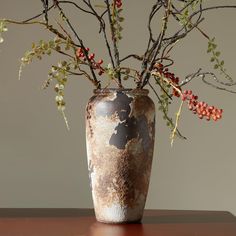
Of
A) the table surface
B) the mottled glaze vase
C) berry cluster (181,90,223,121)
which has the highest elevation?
berry cluster (181,90,223,121)

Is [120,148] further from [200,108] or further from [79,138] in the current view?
[79,138]

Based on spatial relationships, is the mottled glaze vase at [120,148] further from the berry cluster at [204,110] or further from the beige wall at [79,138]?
the beige wall at [79,138]

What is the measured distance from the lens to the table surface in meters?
1.08

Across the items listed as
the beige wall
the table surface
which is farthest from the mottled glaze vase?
the beige wall

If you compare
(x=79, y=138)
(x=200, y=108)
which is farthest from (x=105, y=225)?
(x=79, y=138)

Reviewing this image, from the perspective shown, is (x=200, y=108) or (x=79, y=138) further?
(x=79, y=138)

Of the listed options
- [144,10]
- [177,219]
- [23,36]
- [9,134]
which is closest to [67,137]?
[9,134]

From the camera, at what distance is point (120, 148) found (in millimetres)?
1124

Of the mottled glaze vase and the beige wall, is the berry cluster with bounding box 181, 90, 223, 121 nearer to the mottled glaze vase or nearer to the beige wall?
the mottled glaze vase

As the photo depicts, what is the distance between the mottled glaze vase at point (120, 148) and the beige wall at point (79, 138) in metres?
0.86

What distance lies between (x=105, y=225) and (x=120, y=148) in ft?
0.53

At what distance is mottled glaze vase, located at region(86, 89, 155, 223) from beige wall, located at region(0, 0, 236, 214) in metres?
0.86

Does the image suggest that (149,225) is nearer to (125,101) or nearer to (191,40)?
(125,101)

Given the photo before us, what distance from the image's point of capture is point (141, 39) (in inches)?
81.0
